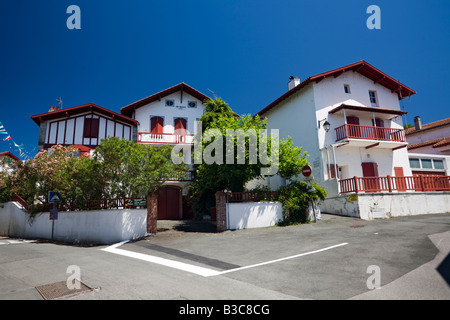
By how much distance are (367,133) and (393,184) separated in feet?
13.6

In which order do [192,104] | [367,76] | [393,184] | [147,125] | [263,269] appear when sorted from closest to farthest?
[263,269], [393,184], [367,76], [147,125], [192,104]

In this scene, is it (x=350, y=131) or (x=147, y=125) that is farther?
(x=147, y=125)

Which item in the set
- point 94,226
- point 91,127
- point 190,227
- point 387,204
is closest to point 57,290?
point 94,226

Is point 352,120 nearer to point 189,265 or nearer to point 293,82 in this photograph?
point 293,82

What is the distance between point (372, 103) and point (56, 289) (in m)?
22.1

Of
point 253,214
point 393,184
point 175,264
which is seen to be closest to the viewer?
point 175,264

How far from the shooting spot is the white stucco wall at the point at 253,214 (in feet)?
40.1

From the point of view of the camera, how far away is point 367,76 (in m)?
20.2

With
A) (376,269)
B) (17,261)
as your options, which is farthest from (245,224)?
(17,261)

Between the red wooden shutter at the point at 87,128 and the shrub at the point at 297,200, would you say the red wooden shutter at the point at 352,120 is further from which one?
the red wooden shutter at the point at 87,128

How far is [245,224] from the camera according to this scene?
12.3 m

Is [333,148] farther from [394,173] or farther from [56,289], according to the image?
[56,289]

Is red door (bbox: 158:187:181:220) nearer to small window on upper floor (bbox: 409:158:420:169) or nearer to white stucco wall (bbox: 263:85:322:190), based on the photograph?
white stucco wall (bbox: 263:85:322:190)

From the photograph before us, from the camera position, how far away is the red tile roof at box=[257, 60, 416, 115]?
17969 millimetres
